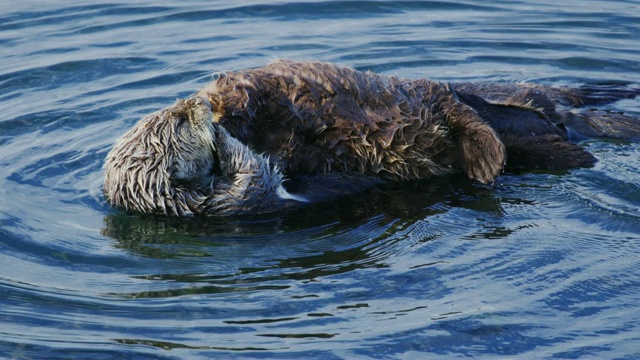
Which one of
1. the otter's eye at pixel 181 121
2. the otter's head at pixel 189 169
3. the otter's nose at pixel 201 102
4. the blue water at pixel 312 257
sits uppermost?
the otter's nose at pixel 201 102

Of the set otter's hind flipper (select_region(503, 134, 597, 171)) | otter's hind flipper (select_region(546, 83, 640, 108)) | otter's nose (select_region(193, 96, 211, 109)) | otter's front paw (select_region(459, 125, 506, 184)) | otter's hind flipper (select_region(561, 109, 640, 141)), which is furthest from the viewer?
otter's hind flipper (select_region(546, 83, 640, 108))

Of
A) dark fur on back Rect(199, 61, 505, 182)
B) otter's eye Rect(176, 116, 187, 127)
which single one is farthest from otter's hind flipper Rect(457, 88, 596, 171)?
otter's eye Rect(176, 116, 187, 127)

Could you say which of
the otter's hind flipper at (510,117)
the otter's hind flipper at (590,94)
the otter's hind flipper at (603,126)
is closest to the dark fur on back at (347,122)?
the otter's hind flipper at (510,117)

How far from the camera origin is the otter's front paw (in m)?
6.21

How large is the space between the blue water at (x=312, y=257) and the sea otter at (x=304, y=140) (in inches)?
6.6

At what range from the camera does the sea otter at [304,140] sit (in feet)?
19.7

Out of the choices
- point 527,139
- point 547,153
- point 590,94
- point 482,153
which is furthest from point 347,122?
point 590,94

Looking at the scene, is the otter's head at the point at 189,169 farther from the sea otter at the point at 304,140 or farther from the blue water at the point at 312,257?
the blue water at the point at 312,257

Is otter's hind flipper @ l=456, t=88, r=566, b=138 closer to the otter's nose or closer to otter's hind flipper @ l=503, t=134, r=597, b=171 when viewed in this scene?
otter's hind flipper @ l=503, t=134, r=597, b=171

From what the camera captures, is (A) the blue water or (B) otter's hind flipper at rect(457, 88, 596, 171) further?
(B) otter's hind flipper at rect(457, 88, 596, 171)

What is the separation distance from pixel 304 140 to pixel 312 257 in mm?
1002

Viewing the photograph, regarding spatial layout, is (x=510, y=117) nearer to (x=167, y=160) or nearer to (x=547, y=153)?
(x=547, y=153)

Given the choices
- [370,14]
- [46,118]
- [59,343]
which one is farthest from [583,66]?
[59,343]

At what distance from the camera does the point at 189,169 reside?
6059 mm
